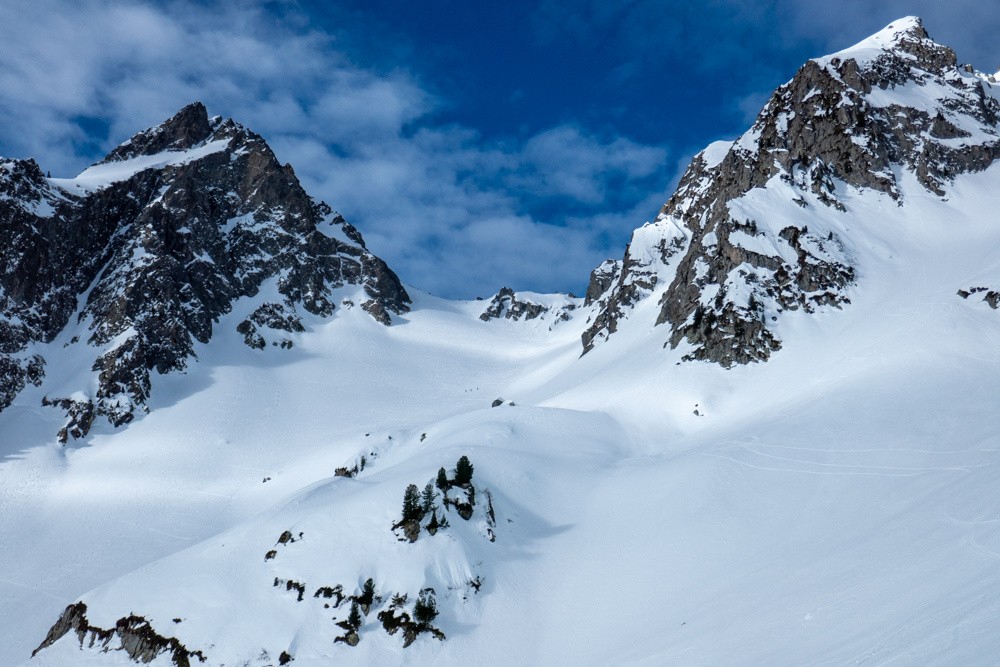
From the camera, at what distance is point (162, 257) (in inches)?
3605

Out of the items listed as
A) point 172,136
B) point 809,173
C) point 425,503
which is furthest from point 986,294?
point 172,136

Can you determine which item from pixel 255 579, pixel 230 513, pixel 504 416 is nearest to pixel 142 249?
pixel 230 513

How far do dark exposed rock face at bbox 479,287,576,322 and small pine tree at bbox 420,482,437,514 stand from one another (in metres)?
111

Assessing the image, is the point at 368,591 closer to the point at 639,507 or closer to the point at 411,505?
the point at 411,505

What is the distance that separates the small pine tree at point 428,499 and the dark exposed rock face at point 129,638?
30.4ft

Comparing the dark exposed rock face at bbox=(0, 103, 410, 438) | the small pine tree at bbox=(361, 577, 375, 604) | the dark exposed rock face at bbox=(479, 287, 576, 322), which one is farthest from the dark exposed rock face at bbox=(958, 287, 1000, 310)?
the dark exposed rock face at bbox=(479, 287, 576, 322)

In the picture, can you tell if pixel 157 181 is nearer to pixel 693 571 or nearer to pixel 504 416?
pixel 504 416

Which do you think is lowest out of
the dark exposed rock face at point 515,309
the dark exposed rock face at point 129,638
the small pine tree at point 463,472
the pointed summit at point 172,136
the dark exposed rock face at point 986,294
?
the dark exposed rock face at point 129,638

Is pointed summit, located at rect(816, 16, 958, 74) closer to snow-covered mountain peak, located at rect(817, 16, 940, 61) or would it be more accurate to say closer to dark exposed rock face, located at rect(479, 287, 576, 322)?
snow-covered mountain peak, located at rect(817, 16, 940, 61)

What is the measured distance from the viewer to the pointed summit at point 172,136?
112 m

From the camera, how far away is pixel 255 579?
977 inches

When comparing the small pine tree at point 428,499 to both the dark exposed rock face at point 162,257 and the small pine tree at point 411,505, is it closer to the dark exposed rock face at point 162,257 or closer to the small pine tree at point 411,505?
the small pine tree at point 411,505

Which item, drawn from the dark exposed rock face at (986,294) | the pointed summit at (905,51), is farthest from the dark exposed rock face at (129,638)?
the pointed summit at (905,51)

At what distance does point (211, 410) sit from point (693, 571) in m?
65.8
